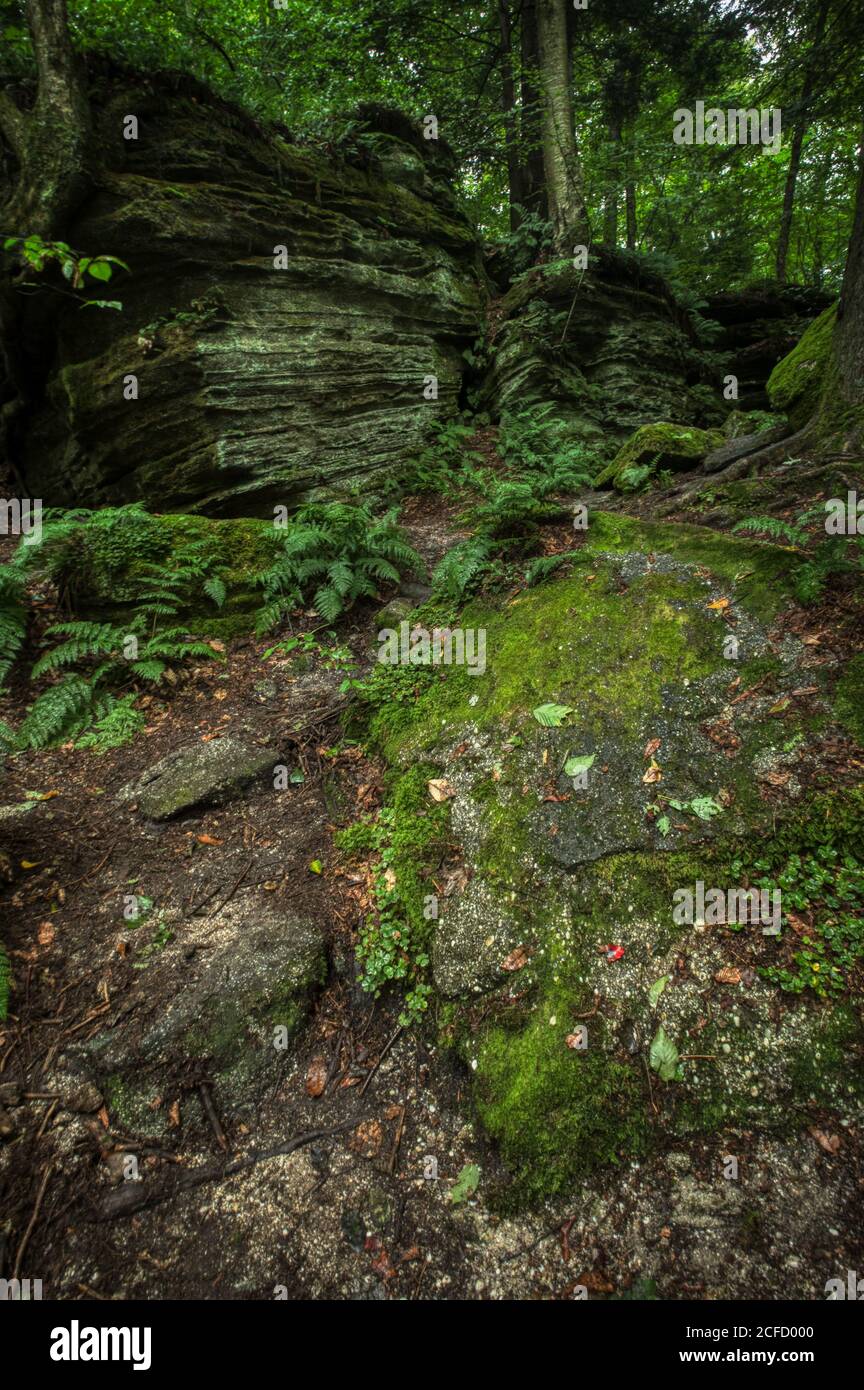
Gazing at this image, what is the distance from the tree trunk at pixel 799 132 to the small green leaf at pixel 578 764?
11.4 meters

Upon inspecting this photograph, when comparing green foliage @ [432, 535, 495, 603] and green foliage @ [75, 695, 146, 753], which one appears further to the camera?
green foliage @ [432, 535, 495, 603]

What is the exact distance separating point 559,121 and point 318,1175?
618 inches

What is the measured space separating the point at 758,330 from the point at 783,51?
413 cm

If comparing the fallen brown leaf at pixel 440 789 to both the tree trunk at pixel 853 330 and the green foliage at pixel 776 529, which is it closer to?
the green foliage at pixel 776 529

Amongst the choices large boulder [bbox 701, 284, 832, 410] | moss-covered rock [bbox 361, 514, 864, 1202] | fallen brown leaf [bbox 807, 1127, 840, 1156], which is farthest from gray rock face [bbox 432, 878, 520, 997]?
large boulder [bbox 701, 284, 832, 410]

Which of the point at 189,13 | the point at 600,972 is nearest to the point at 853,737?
the point at 600,972

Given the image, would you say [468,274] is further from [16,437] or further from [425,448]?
[16,437]

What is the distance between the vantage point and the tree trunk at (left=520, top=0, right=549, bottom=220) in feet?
37.0

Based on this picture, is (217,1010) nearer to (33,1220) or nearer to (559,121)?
(33,1220)

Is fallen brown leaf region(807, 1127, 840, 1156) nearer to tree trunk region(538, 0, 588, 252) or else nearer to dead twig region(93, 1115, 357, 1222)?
dead twig region(93, 1115, 357, 1222)

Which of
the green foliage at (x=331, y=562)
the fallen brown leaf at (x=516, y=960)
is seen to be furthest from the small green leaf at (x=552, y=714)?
the green foliage at (x=331, y=562)

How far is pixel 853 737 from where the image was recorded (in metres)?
3.17

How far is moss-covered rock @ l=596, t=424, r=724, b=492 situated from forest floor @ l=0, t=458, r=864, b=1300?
4134 millimetres

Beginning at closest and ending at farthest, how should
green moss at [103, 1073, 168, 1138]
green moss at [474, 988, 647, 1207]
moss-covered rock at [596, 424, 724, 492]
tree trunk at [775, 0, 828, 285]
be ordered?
green moss at [474, 988, 647, 1207], green moss at [103, 1073, 168, 1138], moss-covered rock at [596, 424, 724, 492], tree trunk at [775, 0, 828, 285]
